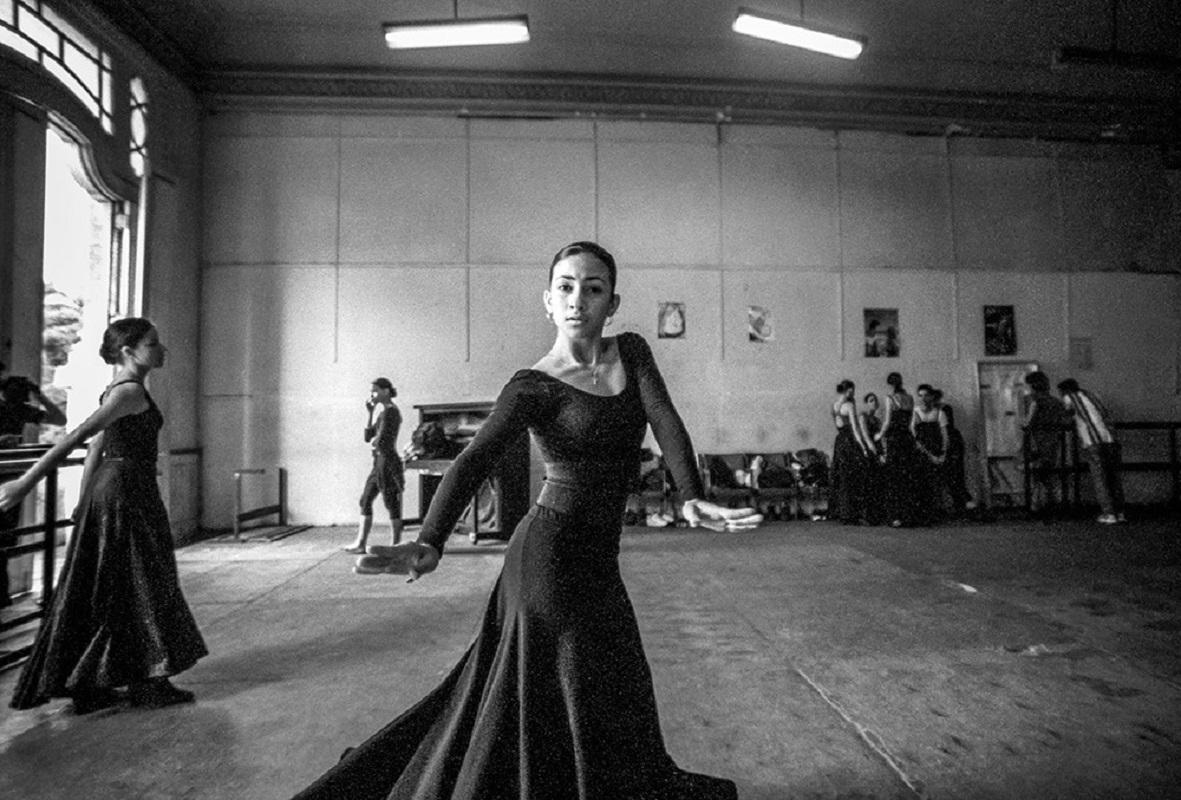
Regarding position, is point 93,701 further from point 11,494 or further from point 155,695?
point 11,494

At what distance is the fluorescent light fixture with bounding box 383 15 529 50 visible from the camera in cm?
617

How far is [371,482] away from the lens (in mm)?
6141

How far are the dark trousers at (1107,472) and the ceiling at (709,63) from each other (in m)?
4.22

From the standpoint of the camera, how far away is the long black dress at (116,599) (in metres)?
2.70

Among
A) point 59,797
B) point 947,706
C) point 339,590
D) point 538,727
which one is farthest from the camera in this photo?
point 339,590

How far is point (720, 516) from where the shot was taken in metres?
1.28

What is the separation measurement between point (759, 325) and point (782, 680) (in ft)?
21.1

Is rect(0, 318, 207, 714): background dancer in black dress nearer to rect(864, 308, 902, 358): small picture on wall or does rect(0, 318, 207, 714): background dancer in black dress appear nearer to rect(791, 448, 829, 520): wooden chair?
rect(791, 448, 829, 520): wooden chair

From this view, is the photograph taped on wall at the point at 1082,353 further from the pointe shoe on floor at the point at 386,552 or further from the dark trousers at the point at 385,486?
the pointe shoe on floor at the point at 386,552

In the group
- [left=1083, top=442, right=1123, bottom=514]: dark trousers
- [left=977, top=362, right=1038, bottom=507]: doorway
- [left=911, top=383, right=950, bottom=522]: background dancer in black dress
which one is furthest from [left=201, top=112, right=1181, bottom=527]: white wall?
[left=1083, top=442, right=1123, bottom=514]: dark trousers

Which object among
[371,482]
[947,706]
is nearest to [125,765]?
[947,706]

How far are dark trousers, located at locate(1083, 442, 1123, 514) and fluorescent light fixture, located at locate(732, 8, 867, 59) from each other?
5388 millimetres

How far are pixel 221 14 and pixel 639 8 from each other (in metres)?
4.59

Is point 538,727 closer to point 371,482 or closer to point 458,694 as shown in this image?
point 458,694
